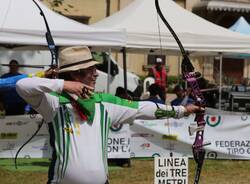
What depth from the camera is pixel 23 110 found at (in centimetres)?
1223

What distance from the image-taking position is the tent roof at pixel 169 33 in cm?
1266

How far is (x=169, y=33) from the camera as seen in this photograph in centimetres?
1270

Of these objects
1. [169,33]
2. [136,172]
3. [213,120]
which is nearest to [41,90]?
[136,172]

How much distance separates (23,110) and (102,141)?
8.00m

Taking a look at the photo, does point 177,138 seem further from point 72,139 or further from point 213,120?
point 72,139

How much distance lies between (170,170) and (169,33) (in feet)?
21.8

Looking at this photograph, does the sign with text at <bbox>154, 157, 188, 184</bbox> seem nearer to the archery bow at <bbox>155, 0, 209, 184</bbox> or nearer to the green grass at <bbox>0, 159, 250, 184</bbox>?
the archery bow at <bbox>155, 0, 209, 184</bbox>

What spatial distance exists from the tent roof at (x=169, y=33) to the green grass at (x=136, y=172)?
2323 millimetres

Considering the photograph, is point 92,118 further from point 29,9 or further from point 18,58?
point 18,58

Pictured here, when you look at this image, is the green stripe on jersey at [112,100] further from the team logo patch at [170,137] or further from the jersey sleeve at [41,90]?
the team logo patch at [170,137]

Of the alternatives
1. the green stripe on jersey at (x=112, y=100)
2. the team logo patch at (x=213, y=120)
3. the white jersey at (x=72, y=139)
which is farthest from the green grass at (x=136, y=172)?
the white jersey at (x=72, y=139)

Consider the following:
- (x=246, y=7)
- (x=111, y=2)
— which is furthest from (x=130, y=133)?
(x=246, y=7)

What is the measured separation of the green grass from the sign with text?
3346 millimetres

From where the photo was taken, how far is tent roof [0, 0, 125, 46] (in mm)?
10523
